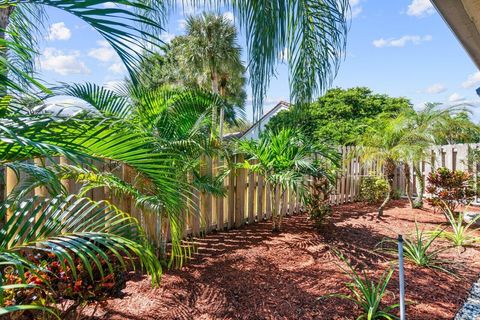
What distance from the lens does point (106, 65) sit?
1.59 meters

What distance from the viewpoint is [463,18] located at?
4.97ft

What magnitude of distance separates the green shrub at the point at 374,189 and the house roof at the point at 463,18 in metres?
5.80

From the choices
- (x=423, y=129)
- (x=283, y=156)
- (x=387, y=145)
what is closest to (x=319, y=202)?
(x=283, y=156)

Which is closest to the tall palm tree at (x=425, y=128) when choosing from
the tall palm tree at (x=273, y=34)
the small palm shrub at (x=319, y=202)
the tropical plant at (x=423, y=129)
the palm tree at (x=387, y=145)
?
the tropical plant at (x=423, y=129)

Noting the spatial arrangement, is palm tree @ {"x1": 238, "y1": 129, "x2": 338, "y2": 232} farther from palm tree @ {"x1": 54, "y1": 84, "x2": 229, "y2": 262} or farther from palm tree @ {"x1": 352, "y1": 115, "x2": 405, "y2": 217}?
palm tree @ {"x1": 352, "y1": 115, "x2": 405, "y2": 217}

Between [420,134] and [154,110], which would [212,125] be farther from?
[420,134]

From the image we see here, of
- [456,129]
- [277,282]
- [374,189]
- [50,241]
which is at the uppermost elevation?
[456,129]

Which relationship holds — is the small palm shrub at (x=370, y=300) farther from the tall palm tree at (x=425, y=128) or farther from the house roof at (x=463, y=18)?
the tall palm tree at (x=425, y=128)

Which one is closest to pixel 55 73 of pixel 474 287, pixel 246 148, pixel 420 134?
pixel 246 148

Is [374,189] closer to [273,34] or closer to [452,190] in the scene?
[452,190]

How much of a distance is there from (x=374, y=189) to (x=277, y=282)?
5180 millimetres

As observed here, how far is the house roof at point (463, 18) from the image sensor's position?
139cm

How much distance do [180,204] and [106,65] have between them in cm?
119

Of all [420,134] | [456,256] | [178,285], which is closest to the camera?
[178,285]
